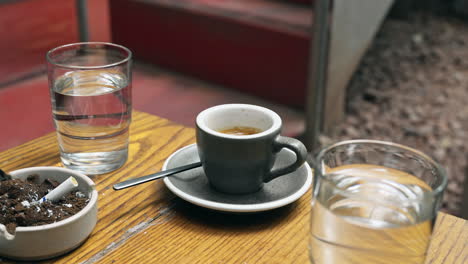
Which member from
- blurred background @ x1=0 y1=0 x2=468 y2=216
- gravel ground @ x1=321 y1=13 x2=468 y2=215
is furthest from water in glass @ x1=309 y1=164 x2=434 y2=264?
gravel ground @ x1=321 y1=13 x2=468 y2=215

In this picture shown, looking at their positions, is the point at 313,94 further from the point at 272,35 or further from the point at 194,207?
the point at 194,207

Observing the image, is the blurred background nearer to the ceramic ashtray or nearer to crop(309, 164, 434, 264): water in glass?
the ceramic ashtray

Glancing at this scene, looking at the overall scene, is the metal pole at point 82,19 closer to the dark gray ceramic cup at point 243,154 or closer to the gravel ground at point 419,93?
the gravel ground at point 419,93

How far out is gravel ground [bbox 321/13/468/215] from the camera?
6.91 ft

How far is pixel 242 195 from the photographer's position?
675 millimetres

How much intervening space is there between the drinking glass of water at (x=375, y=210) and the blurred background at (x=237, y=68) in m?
1.08

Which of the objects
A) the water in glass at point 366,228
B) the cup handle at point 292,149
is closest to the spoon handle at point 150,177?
the cup handle at point 292,149

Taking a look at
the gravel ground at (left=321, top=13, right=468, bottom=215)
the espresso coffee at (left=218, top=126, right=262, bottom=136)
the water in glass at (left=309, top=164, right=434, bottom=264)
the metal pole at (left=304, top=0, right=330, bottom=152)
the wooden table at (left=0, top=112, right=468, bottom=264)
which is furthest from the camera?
the gravel ground at (left=321, top=13, right=468, bottom=215)

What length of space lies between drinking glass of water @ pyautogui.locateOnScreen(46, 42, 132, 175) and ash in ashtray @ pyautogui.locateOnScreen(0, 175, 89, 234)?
0.32ft

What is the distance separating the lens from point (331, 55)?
1.81 meters

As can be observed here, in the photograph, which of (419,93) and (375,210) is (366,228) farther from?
(419,93)

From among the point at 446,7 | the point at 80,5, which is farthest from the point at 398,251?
the point at 446,7

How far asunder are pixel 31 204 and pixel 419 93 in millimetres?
2115

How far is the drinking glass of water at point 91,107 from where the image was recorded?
0.71 m
